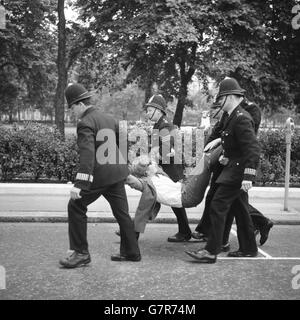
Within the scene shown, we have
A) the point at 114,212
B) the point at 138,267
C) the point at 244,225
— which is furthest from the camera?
the point at 244,225

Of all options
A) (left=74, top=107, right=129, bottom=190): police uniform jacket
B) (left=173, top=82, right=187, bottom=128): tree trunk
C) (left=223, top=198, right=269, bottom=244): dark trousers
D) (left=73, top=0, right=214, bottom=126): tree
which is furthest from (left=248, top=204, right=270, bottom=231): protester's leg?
(left=173, top=82, right=187, bottom=128): tree trunk

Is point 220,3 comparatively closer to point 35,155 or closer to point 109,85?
point 109,85

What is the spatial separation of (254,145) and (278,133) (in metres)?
5.31

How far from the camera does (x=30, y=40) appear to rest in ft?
74.4

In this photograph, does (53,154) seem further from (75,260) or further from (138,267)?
(138,267)

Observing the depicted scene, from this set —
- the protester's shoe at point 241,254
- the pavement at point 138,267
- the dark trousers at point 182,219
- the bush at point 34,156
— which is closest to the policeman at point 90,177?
the pavement at point 138,267

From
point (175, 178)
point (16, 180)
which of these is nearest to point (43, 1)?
point (16, 180)

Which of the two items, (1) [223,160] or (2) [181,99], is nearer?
(1) [223,160]

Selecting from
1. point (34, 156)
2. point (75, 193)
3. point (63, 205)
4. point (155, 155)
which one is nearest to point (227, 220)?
point (155, 155)

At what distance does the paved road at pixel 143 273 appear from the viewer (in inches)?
164

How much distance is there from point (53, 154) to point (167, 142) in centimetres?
428

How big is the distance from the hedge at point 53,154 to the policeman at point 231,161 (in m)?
4.46

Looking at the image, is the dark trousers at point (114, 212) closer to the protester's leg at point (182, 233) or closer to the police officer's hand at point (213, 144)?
the protester's leg at point (182, 233)

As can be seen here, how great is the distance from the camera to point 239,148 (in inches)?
200
